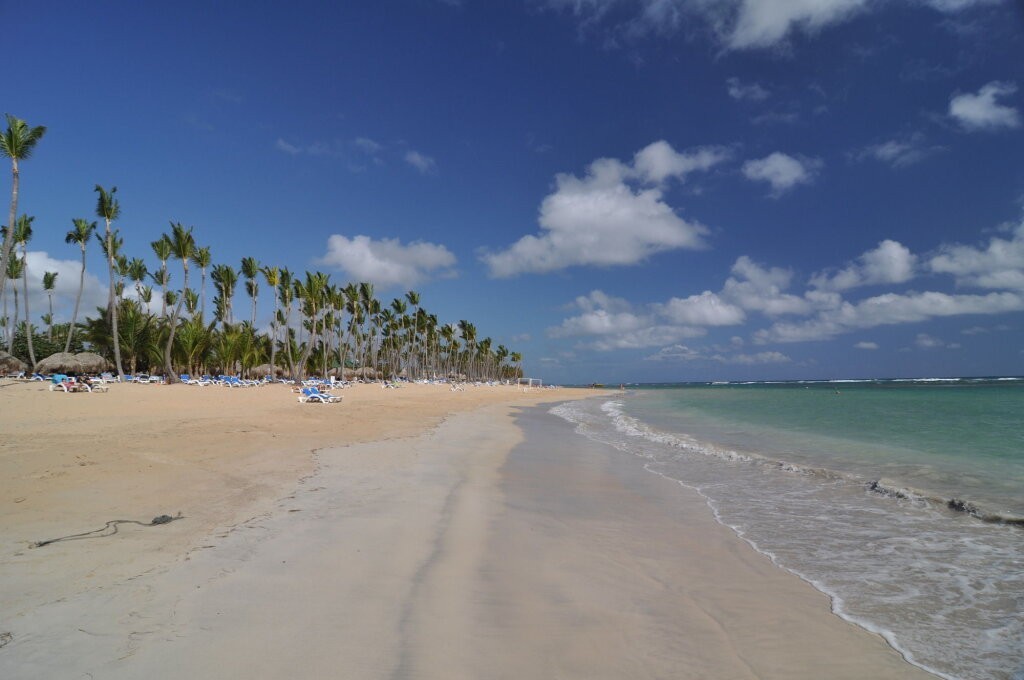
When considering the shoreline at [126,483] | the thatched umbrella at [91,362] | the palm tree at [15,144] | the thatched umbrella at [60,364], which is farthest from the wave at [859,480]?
the thatched umbrella at [91,362]

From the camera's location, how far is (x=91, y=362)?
41750 millimetres

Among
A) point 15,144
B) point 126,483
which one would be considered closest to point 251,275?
point 15,144

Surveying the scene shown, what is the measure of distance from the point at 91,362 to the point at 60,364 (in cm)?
291

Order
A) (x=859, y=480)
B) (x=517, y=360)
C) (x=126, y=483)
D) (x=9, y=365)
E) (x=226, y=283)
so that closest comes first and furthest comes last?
1. (x=126, y=483)
2. (x=859, y=480)
3. (x=9, y=365)
4. (x=226, y=283)
5. (x=517, y=360)

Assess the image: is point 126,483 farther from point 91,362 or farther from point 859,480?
point 91,362

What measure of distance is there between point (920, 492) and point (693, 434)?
988cm

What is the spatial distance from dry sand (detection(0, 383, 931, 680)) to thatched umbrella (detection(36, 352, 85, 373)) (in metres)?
41.2

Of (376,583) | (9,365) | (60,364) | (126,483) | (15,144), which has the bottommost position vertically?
(376,583)

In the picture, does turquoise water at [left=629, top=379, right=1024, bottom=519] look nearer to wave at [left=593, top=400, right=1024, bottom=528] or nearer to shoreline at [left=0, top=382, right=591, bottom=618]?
wave at [left=593, top=400, right=1024, bottom=528]

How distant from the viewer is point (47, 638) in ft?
9.39

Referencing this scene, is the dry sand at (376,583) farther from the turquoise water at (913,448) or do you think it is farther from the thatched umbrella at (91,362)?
the thatched umbrella at (91,362)

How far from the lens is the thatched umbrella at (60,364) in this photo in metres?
38.6

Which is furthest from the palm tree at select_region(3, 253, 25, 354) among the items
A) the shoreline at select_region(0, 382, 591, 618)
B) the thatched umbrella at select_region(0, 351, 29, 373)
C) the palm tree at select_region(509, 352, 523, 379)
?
the palm tree at select_region(509, 352, 523, 379)

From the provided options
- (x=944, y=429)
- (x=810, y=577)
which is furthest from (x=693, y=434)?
(x=810, y=577)
